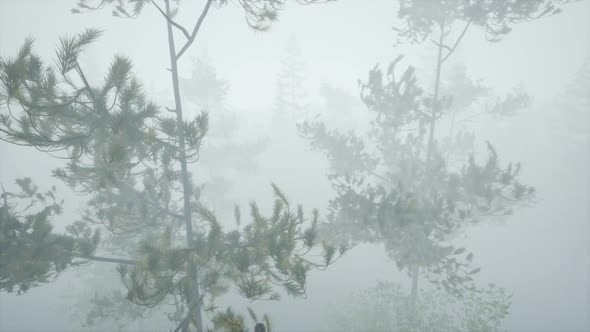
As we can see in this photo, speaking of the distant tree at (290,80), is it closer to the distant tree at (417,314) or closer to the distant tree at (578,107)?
the distant tree at (578,107)

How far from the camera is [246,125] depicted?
5259cm

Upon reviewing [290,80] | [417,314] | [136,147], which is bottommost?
[417,314]

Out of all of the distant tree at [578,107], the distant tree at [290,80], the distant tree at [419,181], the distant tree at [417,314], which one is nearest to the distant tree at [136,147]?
the distant tree at [419,181]

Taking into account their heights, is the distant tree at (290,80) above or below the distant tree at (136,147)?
above

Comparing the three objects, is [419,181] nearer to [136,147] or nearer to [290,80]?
[136,147]

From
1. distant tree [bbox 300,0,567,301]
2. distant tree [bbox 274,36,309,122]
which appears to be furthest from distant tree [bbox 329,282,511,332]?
distant tree [bbox 274,36,309,122]

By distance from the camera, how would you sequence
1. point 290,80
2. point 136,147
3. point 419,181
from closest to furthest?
point 136,147 < point 419,181 < point 290,80

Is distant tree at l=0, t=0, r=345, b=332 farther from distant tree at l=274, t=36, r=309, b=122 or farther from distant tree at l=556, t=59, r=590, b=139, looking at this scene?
distant tree at l=556, t=59, r=590, b=139

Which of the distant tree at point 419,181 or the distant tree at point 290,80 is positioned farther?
the distant tree at point 290,80

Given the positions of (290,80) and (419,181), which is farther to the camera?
(290,80)

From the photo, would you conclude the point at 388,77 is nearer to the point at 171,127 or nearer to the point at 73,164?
the point at 171,127

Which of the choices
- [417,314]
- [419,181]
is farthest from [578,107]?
[417,314]

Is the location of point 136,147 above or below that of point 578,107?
below

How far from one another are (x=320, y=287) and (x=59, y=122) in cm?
2084
